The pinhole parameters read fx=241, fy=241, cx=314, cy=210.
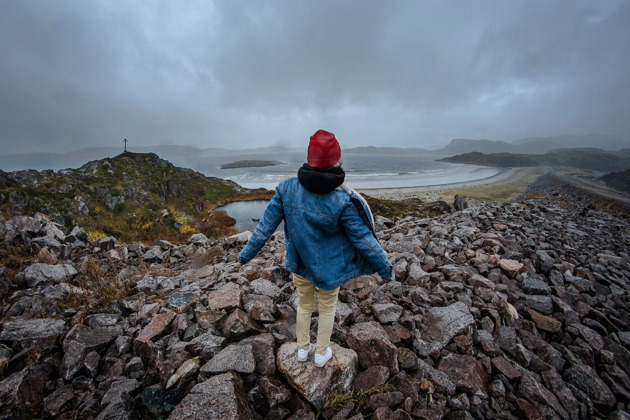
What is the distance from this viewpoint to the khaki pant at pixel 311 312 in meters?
2.37

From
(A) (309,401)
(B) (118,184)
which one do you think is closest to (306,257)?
(A) (309,401)

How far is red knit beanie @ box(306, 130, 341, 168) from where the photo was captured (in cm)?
198

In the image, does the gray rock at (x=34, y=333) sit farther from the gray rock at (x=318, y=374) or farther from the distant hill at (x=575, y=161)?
the distant hill at (x=575, y=161)

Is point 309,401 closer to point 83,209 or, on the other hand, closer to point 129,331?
point 129,331

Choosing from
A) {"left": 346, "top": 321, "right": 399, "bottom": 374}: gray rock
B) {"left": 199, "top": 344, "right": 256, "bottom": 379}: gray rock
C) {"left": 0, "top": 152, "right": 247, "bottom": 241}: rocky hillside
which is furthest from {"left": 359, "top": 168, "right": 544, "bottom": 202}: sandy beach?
{"left": 199, "top": 344, "right": 256, "bottom": 379}: gray rock

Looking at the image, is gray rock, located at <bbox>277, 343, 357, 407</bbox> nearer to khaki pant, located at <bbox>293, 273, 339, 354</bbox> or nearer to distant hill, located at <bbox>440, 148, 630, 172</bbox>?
khaki pant, located at <bbox>293, 273, 339, 354</bbox>

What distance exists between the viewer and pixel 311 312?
2.46 m

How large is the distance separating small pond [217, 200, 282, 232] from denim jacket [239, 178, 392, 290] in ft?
59.2

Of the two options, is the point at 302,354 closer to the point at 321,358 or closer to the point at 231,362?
the point at 321,358

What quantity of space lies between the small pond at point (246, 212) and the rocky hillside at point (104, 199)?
3.18 meters

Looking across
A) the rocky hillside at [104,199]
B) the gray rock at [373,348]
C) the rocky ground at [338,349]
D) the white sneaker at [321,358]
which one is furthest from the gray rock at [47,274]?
the rocky hillside at [104,199]

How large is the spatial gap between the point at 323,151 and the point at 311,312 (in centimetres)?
160

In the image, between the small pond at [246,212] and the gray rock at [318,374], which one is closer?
the gray rock at [318,374]

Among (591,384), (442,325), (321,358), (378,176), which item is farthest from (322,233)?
(378,176)
